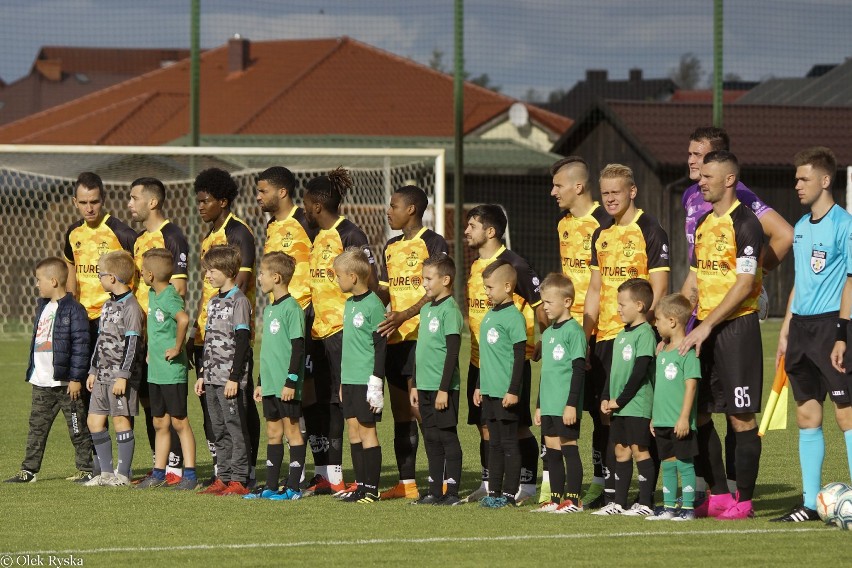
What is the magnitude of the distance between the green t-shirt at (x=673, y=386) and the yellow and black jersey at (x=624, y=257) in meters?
0.49

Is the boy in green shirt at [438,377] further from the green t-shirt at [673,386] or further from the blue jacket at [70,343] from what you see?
the blue jacket at [70,343]

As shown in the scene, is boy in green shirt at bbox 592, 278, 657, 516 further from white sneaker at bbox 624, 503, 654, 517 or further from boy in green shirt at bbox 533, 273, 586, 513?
boy in green shirt at bbox 533, 273, 586, 513

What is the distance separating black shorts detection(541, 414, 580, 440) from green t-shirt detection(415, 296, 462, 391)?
605mm

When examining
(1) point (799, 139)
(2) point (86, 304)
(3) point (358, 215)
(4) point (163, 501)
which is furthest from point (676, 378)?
(1) point (799, 139)

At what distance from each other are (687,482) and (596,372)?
91cm

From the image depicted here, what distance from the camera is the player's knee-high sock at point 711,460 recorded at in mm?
7781

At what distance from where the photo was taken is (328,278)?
29.2 ft

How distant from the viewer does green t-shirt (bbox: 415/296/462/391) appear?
8.36 meters

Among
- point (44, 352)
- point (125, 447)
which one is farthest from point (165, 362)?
point (44, 352)

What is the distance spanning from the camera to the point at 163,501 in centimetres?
836

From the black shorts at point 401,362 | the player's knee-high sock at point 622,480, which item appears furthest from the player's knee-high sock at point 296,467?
the player's knee-high sock at point 622,480

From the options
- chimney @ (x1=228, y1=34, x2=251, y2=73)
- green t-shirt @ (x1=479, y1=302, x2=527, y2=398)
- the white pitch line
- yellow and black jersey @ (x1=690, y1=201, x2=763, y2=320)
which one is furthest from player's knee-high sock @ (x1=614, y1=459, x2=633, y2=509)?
chimney @ (x1=228, y1=34, x2=251, y2=73)

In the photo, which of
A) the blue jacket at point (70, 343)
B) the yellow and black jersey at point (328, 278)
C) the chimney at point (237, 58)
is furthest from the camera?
the chimney at point (237, 58)

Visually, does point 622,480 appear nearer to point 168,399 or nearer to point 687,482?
point 687,482
